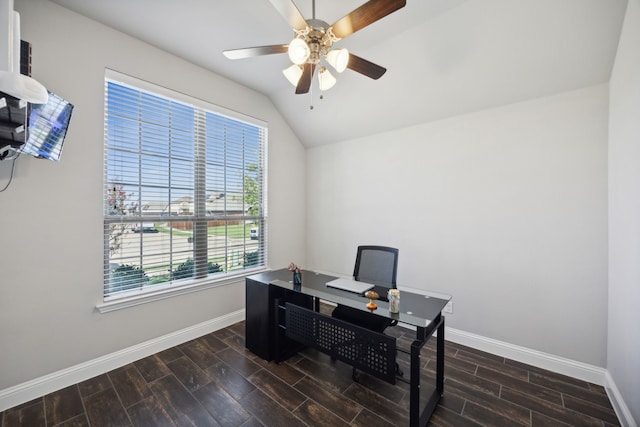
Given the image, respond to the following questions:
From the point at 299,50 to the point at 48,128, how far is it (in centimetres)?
181

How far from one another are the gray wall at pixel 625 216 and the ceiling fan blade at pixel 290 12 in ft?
6.31

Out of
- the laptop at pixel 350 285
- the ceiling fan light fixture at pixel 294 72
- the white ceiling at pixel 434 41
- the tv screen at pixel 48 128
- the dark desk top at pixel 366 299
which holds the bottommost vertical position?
the dark desk top at pixel 366 299

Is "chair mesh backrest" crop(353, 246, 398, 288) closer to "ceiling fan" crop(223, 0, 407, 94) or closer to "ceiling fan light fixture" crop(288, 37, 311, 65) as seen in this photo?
"ceiling fan" crop(223, 0, 407, 94)

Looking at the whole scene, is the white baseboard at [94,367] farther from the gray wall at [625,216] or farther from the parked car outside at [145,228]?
the gray wall at [625,216]

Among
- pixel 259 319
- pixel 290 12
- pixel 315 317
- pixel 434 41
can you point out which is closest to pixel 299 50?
pixel 290 12

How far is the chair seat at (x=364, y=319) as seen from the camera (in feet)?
6.61

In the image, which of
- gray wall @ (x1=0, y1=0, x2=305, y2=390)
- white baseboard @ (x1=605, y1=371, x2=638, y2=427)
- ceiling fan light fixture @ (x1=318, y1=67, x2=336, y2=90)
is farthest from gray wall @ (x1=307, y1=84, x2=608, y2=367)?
gray wall @ (x1=0, y1=0, x2=305, y2=390)

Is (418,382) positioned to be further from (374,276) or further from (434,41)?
(434,41)

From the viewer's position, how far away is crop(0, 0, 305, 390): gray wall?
6.07 feet

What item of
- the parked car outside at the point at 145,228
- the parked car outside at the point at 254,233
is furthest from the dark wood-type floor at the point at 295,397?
the parked car outside at the point at 254,233

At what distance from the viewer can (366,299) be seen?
1906mm

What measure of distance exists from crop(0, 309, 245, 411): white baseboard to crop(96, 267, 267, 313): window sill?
Answer: 39 centimetres

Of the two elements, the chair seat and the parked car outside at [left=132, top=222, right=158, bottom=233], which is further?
the parked car outside at [left=132, top=222, right=158, bottom=233]

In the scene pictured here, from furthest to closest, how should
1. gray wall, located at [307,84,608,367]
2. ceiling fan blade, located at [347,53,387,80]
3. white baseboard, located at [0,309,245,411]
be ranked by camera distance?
gray wall, located at [307,84,608,367], white baseboard, located at [0,309,245,411], ceiling fan blade, located at [347,53,387,80]
